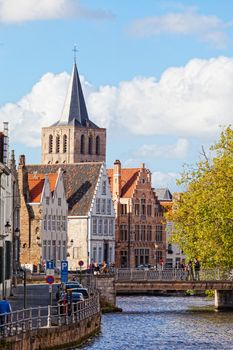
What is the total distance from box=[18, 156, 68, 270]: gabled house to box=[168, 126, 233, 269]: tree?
44.0 meters

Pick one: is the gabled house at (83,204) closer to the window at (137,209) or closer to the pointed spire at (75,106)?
the window at (137,209)

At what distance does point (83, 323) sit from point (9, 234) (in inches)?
726

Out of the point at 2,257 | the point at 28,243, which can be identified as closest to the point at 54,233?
the point at 28,243

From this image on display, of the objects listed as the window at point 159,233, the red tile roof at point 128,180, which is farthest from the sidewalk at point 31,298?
the window at point 159,233

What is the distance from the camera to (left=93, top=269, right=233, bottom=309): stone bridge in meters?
95.1

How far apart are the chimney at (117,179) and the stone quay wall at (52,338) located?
90809 millimetres

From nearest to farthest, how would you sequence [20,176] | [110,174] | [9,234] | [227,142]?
[9,234]
[227,142]
[20,176]
[110,174]

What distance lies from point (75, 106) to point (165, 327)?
389 ft

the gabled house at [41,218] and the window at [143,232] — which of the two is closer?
the gabled house at [41,218]

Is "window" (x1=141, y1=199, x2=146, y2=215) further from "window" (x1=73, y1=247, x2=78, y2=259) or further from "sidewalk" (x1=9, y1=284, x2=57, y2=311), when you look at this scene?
"sidewalk" (x1=9, y1=284, x2=57, y2=311)

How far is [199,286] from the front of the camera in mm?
96500

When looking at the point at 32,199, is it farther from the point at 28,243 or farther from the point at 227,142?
the point at 227,142

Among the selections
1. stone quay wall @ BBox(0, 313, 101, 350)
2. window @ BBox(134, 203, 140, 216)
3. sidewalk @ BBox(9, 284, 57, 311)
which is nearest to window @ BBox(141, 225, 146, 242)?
window @ BBox(134, 203, 140, 216)

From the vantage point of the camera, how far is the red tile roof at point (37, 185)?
131125 mm
